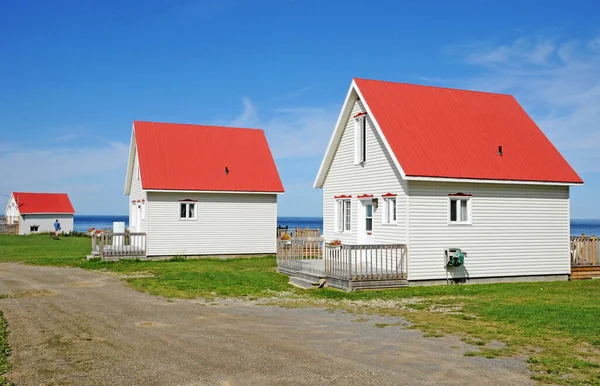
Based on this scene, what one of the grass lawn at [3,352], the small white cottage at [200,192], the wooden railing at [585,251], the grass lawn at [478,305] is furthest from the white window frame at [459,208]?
the small white cottage at [200,192]

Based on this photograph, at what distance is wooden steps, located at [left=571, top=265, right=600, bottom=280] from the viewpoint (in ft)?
79.8

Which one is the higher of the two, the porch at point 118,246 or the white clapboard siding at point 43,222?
the white clapboard siding at point 43,222

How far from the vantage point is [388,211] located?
2234 centimetres

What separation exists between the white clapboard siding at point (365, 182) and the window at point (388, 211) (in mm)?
214

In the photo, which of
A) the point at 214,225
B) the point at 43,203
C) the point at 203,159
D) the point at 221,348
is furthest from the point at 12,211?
the point at 221,348

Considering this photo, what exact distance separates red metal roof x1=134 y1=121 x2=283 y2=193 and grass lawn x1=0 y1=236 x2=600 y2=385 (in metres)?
6.00

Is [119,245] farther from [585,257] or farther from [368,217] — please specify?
[585,257]

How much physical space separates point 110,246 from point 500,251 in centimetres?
2029

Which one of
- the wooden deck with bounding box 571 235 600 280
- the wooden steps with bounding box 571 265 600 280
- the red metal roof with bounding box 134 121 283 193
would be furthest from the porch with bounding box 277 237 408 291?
the red metal roof with bounding box 134 121 283 193

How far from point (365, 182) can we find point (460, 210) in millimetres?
3887

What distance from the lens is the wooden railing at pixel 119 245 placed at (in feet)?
103

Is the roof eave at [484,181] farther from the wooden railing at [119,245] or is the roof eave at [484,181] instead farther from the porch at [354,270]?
the wooden railing at [119,245]

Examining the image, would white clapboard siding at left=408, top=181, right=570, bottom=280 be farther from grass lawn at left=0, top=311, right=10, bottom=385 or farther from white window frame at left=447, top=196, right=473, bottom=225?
grass lawn at left=0, top=311, right=10, bottom=385

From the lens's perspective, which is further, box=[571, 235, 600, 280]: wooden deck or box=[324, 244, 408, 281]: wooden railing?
box=[571, 235, 600, 280]: wooden deck
